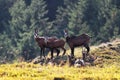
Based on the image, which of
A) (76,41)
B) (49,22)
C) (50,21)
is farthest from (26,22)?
(76,41)

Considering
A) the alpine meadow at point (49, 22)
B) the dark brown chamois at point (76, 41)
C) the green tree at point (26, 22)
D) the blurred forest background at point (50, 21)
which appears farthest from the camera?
the green tree at point (26, 22)

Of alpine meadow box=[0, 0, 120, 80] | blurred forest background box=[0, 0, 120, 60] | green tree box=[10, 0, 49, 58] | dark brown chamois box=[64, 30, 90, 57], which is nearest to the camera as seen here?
dark brown chamois box=[64, 30, 90, 57]

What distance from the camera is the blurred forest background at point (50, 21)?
2451 inches

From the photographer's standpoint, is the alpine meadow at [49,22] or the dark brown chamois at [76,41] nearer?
the dark brown chamois at [76,41]

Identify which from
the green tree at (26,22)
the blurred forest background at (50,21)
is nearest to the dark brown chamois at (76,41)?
the blurred forest background at (50,21)

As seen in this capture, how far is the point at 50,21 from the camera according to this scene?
74125 millimetres

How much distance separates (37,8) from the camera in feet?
235

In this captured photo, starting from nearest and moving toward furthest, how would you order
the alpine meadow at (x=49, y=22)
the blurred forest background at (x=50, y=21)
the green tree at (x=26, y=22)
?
the alpine meadow at (x=49, y=22)
the blurred forest background at (x=50, y=21)
the green tree at (x=26, y=22)

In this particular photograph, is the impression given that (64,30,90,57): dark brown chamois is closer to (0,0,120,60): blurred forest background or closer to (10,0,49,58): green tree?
(0,0,120,60): blurred forest background

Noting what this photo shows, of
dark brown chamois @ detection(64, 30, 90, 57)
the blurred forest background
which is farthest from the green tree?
dark brown chamois @ detection(64, 30, 90, 57)

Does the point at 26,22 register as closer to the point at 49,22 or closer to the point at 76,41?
the point at 49,22

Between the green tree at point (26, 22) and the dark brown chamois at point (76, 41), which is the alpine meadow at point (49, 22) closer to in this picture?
the green tree at point (26, 22)

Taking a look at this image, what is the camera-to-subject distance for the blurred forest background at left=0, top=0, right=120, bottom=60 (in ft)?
204

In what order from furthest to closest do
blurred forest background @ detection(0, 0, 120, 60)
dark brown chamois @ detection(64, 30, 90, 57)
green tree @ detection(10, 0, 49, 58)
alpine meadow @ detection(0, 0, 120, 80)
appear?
green tree @ detection(10, 0, 49, 58) → blurred forest background @ detection(0, 0, 120, 60) → alpine meadow @ detection(0, 0, 120, 80) → dark brown chamois @ detection(64, 30, 90, 57)
